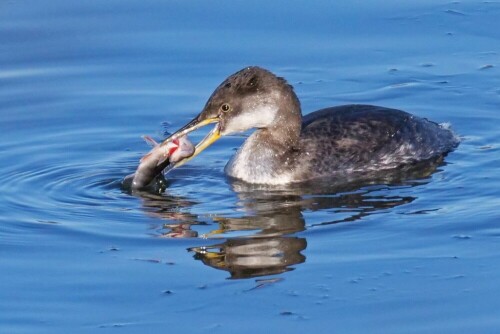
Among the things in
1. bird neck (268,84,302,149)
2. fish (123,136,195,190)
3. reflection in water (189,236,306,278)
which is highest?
bird neck (268,84,302,149)

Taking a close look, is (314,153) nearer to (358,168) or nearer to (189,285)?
(358,168)

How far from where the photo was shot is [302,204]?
38.2 ft

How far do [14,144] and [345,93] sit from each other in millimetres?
3612

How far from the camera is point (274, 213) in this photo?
1140 cm

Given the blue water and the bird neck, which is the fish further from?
the bird neck

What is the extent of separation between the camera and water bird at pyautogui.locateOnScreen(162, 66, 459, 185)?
12.4 meters

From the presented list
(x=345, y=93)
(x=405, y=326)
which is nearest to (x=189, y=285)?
(x=405, y=326)

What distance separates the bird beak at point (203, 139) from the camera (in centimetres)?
1214

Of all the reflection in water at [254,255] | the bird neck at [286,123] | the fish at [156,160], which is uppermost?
the bird neck at [286,123]

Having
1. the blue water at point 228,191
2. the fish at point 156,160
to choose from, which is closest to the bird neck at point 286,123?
the blue water at point 228,191

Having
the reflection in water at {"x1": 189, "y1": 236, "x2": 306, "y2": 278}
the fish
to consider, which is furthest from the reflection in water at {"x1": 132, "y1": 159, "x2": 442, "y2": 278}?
the fish

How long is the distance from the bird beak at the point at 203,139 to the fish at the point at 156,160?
0.04 metres

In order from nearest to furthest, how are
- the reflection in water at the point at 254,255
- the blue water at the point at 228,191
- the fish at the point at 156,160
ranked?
the blue water at the point at 228,191, the reflection in water at the point at 254,255, the fish at the point at 156,160

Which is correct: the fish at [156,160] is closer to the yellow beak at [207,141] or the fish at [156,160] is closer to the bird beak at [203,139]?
the bird beak at [203,139]
